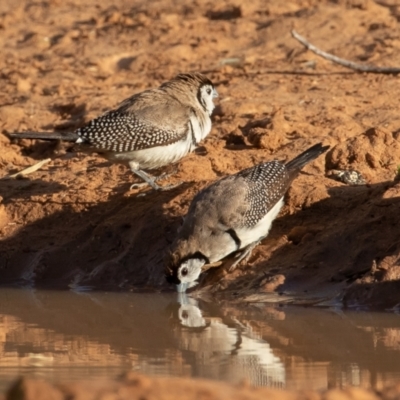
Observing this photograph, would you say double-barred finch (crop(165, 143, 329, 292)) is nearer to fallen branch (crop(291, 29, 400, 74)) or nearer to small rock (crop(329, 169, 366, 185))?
small rock (crop(329, 169, 366, 185))

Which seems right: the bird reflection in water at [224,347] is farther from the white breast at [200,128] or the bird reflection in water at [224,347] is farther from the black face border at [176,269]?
the white breast at [200,128]

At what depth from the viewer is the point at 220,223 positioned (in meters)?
9.11

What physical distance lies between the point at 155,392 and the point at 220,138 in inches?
270

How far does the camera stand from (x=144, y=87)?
13.7 meters

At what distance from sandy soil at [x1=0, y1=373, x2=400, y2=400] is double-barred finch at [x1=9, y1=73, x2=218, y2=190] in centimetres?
521

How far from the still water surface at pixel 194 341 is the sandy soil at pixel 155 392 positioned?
0.77 meters

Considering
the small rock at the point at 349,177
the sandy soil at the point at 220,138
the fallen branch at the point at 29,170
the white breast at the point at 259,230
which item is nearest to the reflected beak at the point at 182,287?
the sandy soil at the point at 220,138

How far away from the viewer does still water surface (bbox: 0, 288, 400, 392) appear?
258 inches

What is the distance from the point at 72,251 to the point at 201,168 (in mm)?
1421

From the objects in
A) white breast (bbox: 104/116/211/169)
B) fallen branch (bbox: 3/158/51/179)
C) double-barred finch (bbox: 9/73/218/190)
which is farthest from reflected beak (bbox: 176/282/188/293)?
fallen branch (bbox: 3/158/51/179)

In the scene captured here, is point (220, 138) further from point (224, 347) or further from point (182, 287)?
point (224, 347)

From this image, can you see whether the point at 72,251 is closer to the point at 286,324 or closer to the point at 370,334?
the point at 286,324

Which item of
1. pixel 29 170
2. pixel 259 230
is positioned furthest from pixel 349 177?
pixel 29 170

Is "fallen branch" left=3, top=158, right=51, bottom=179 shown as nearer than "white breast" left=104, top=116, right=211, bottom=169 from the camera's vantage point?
No
